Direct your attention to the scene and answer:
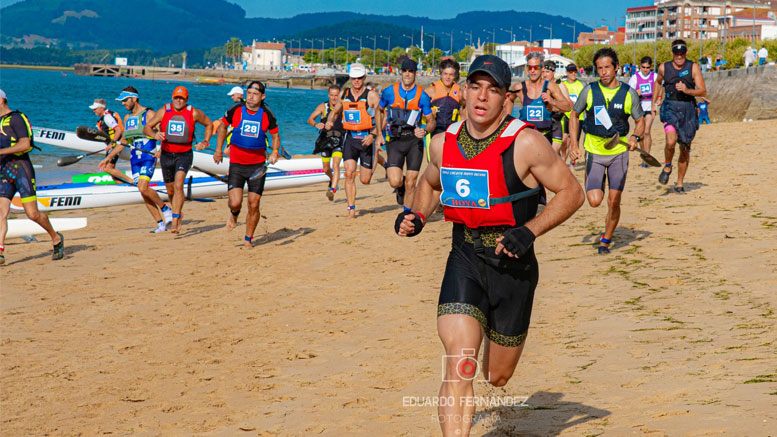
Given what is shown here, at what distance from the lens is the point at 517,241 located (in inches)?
163

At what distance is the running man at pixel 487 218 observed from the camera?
4.30 meters

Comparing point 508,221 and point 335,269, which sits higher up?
point 508,221

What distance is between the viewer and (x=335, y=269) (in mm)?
10555

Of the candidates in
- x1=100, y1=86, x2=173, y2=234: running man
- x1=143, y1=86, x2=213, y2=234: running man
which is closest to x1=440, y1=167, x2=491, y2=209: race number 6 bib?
x1=143, y1=86, x2=213, y2=234: running man

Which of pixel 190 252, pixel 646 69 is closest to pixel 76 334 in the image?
pixel 190 252

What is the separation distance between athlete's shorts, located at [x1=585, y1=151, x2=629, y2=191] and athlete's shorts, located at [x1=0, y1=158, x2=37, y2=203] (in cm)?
711

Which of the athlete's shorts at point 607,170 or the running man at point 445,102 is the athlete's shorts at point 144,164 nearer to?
the running man at point 445,102

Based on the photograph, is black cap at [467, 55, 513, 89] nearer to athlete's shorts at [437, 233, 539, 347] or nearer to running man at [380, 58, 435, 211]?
athlete's shorts at [437, 233, 539, 347]

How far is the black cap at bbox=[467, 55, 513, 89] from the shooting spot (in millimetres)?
4441

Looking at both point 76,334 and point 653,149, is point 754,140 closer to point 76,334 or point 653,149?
point 653,149

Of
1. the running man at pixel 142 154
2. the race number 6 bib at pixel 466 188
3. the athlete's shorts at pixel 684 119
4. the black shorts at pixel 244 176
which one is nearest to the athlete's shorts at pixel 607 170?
the athlete's shorts at pixel 684 119

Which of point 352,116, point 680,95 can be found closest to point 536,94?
point 680,95

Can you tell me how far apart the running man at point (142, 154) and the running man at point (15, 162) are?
7.71ft

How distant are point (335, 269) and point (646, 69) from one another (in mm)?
9726
